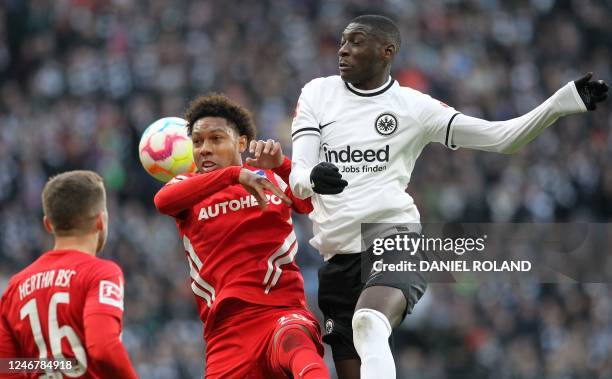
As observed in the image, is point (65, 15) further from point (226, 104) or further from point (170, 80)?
point (226, 104)

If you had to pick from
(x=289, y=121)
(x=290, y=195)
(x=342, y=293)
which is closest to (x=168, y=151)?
(x=290, y=195)

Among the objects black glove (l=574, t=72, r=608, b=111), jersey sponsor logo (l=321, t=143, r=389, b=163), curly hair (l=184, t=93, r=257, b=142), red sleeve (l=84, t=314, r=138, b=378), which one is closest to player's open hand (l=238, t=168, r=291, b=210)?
jersey sponsor logo (l=321, t=143, r=389, b=163)

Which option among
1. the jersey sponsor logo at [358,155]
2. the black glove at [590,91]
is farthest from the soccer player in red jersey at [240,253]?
the black glove at [590,91]

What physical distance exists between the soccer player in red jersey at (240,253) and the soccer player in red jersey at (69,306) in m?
0.83

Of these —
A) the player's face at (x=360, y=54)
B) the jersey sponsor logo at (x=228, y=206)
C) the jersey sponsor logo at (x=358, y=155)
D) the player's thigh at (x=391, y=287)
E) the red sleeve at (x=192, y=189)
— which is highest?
the player's face at (x=360, y=54)

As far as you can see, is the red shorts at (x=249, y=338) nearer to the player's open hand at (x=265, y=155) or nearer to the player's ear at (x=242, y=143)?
the player's open hand at (x=265, y=155)

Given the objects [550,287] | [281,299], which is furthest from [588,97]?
[550,287]

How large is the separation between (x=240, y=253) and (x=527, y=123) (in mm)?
1705

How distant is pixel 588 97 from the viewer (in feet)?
19.4

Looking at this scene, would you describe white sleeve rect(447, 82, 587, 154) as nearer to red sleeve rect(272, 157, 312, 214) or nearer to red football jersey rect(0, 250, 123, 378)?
red sleeve rect(272, 157, 312, 214)

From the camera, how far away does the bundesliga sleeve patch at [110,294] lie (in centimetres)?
534

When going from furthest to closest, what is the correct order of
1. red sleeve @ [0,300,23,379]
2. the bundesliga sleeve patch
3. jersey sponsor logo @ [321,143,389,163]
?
jersey sponsor logo @ [321,143,389,163] < red sleeve @ [0,300,23,379] < the bundesliga sleeve patch

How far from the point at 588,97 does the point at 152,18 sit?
12.0 metres

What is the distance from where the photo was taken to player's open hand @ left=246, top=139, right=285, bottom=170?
6218mm
